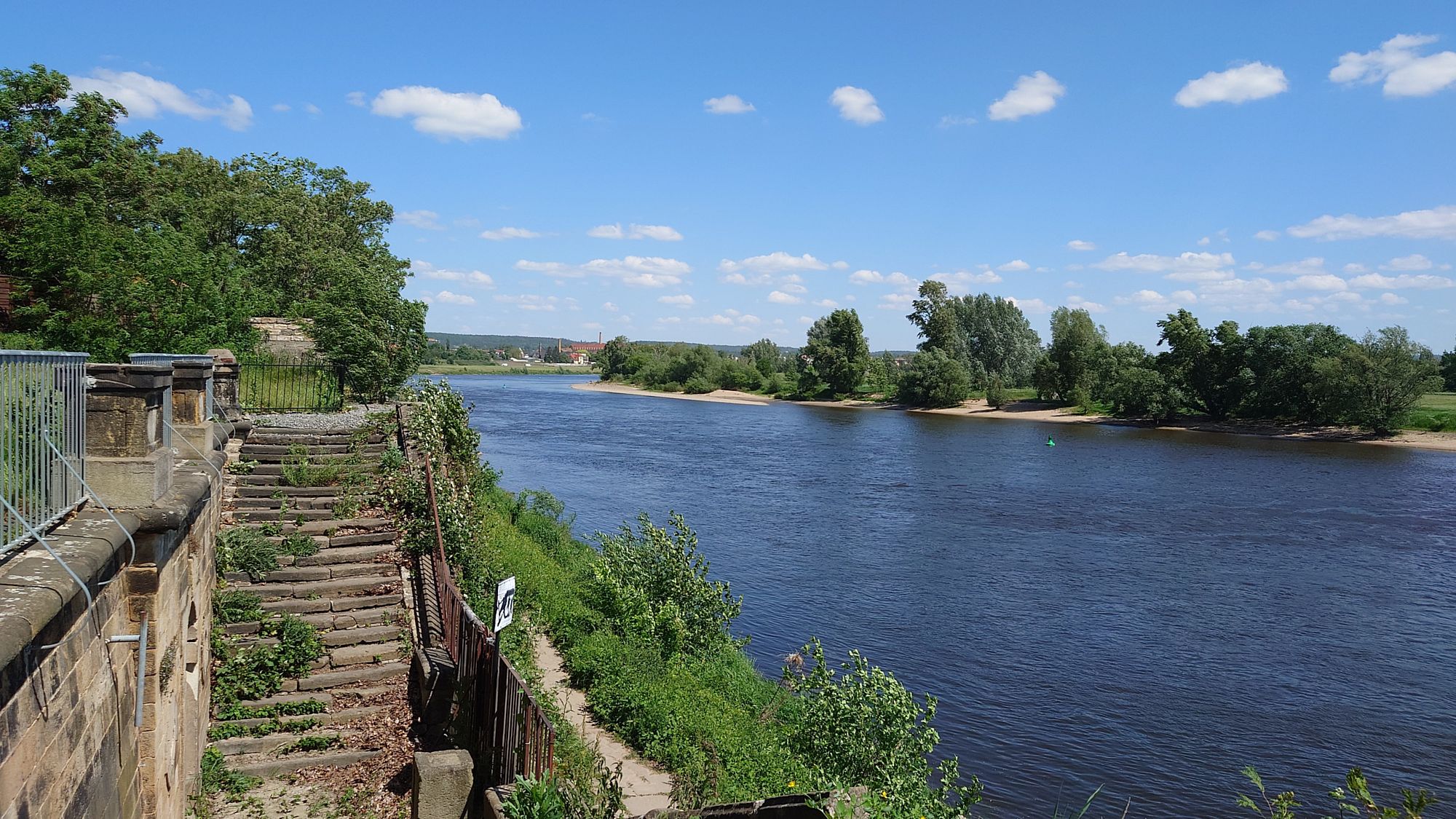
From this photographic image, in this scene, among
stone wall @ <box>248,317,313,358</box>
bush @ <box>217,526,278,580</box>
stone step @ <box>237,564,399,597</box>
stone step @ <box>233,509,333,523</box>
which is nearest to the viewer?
stone step @ <box>237,564,399,597</box>

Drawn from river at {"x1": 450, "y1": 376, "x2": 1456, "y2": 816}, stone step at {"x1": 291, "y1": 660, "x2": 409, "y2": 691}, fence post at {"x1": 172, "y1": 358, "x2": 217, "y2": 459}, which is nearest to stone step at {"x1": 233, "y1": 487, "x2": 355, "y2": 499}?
stone step at {"x1": 291, "y1": 660, "x2": 409, "y2": 691}

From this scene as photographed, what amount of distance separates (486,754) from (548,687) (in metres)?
4.49

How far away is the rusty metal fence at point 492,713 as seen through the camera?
282 inches

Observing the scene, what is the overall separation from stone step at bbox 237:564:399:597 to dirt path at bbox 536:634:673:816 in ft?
8.33

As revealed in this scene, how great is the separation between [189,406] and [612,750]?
6188 mm

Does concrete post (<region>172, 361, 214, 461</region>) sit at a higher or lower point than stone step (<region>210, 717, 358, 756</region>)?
higher

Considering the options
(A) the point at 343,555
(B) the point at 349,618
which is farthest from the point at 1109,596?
(B) the point at 349,618

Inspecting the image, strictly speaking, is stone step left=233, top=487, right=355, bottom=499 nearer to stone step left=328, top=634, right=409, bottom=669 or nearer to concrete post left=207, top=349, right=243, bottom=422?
concrete post left=207, top=349, right=243, bottom=422

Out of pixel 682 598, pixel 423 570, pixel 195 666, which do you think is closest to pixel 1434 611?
pixel 682 598

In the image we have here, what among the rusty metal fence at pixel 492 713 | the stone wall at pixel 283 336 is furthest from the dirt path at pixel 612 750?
the stone wall at pixel 283 336

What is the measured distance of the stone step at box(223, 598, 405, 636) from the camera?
1152cm

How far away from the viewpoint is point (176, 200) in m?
32.0

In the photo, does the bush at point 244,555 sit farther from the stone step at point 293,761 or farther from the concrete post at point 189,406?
the stone step at point 293,761

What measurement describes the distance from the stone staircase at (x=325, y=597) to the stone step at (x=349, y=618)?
0.04 ft
